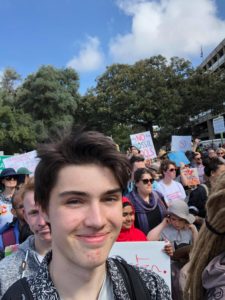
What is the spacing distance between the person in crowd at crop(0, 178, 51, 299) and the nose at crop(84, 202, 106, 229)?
0.78 meters

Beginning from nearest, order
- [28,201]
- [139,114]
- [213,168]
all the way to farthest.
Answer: [28,201] → [213,168] → [139,114]

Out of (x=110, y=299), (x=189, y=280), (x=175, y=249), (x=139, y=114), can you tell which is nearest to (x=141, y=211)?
(x=175, y=249)

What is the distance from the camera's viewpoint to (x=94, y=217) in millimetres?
1140

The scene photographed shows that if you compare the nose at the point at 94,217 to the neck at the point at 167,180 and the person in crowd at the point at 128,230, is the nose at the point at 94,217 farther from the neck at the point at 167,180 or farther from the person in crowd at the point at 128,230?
the neck at the point at 167,180

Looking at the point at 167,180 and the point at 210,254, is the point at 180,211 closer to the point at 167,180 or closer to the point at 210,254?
the point at 210,254

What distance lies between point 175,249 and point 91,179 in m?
2.41

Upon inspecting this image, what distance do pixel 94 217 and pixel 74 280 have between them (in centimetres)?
22

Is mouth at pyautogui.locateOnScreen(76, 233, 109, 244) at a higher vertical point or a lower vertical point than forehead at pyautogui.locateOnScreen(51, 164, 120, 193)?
lower

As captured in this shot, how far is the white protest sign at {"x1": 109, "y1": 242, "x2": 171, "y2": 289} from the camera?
289 centimetres

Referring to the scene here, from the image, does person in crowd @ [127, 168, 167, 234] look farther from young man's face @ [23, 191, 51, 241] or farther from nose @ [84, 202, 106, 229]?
nose @ [84, 202, 106, 229]

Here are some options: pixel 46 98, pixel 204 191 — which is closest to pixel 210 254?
pixel 204 191

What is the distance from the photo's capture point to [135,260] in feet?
9.59

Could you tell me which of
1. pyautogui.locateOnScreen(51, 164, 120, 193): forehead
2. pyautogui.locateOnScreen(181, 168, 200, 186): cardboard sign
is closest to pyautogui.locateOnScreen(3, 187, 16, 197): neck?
pyautogui.locateOnScreen(181, 168, 200, 186): cardboard sign

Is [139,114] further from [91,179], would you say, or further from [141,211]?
[91,179]
